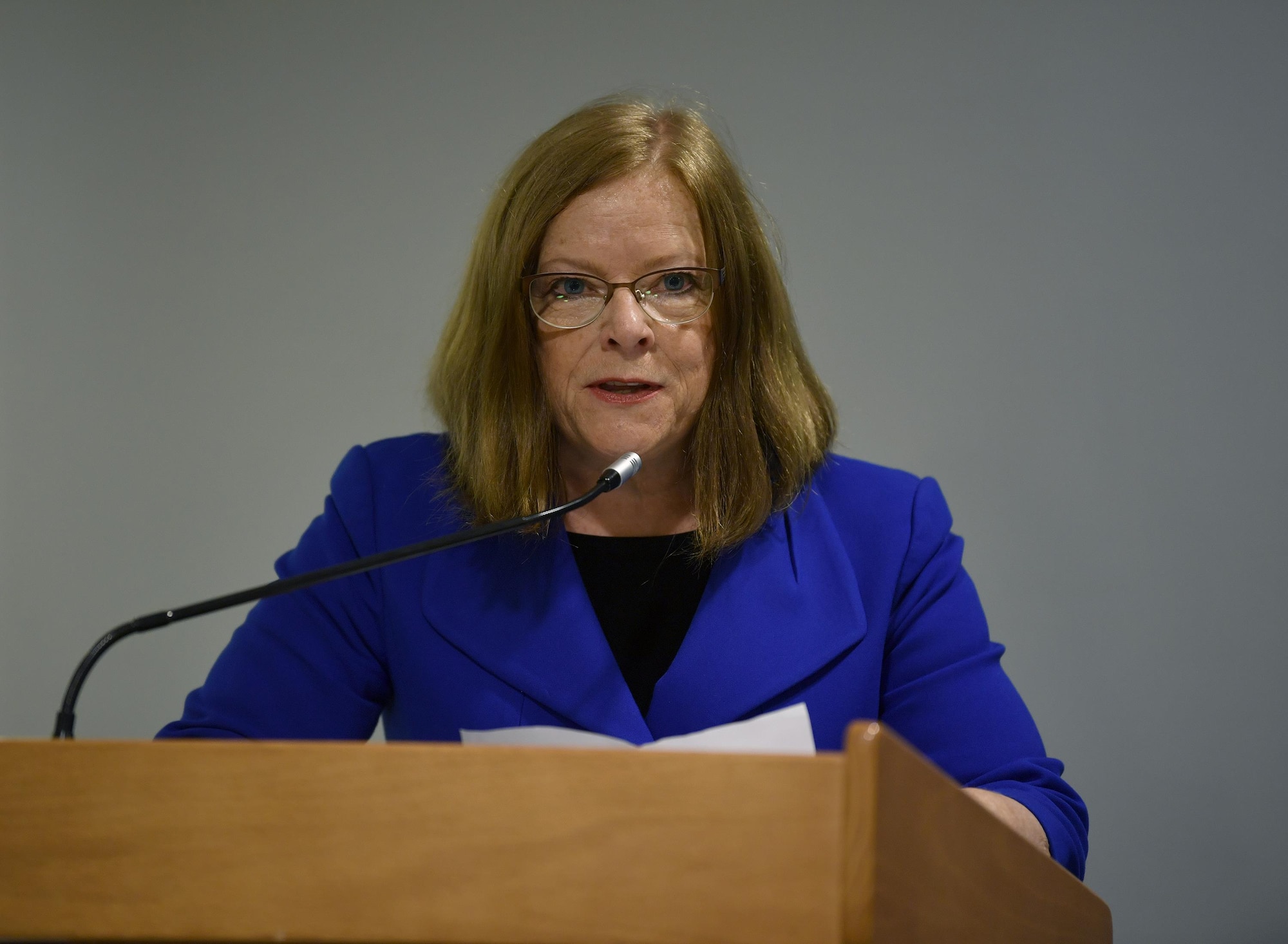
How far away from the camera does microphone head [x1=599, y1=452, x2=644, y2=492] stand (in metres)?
1.13

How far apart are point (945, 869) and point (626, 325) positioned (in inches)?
31.2

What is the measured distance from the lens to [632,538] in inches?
56.9

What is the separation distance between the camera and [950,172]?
2.10 m

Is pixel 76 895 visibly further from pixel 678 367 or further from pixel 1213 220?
pixel 1213 220

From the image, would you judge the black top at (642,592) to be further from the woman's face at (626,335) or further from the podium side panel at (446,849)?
the podium side panel at (446,849)

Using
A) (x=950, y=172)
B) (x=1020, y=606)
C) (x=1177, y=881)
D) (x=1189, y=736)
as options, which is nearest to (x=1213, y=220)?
(x=950, y=172)

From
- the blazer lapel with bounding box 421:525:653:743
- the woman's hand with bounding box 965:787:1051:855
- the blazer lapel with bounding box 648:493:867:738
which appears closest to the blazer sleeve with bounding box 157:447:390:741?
the blazer lapel with bounding box 421:525:653:743

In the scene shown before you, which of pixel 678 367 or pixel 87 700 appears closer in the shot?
pixel 678 367

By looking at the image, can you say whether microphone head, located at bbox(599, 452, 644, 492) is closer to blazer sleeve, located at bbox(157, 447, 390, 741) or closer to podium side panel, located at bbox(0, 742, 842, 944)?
blazer sleeve, located at bbox(157, 447, 390, 741)

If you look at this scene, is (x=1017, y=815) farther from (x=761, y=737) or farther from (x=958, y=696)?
(x=761, y=737)

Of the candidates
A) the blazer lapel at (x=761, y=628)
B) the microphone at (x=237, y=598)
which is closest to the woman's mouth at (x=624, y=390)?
the blazer lapel at (x=761, y=628)

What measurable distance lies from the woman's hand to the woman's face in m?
0.55

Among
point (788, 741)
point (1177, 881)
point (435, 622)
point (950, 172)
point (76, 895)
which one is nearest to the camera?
point (76, 895)

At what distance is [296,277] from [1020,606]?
1.53 metres
